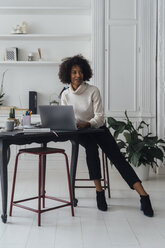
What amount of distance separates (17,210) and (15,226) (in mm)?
430

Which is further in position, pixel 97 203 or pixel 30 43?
pixel 30 43

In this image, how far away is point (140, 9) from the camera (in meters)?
4.91

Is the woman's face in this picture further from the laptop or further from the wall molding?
the wall molding

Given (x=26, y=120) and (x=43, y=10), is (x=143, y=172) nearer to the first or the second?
(x=26, y=120)

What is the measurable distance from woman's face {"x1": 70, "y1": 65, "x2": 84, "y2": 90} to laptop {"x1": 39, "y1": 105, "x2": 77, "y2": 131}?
554 mm

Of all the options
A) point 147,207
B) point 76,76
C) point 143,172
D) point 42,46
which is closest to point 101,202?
point 147,207

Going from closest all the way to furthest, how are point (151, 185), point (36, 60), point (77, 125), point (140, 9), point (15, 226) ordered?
point (15, 226), point (77, 125), point (151, 185), point (140, 9), point (36, 60)

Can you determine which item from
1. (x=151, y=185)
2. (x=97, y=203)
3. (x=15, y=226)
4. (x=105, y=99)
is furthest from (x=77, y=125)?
(x=105, y=99)

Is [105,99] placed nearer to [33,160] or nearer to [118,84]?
[118,84]

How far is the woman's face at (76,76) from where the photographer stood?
3.44m

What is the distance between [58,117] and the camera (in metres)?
2.96

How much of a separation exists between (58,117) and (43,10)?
8.59 feet

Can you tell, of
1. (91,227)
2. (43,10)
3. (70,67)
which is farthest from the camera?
(43,10)

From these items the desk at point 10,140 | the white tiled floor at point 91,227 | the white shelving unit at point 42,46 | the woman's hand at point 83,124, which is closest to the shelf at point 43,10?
→ the white shelving unit at point 42,46
